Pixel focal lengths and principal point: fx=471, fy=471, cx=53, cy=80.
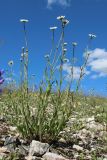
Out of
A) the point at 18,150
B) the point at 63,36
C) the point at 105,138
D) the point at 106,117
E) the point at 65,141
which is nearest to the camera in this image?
the point at 18,150

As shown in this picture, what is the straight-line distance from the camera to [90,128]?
387 inches

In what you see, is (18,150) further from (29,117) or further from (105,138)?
(105,138)

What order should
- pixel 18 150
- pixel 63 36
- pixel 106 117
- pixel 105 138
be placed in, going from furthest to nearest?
pixel 106 117
pixel 105 138
pixel 63 36
pixel 18 150

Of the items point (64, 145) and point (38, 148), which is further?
point (64, 145)

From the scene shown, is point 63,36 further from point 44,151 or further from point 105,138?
point 105,138

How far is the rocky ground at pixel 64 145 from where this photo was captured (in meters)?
6.46

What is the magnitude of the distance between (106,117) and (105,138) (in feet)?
7.04

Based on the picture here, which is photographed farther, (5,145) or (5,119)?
(5,119)

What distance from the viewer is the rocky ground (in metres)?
6.46

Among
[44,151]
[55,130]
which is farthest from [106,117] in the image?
[44,151]

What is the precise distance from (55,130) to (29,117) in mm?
461

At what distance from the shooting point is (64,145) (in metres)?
7.72

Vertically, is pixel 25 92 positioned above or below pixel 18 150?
above

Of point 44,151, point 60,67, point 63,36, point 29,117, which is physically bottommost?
point 44,151
